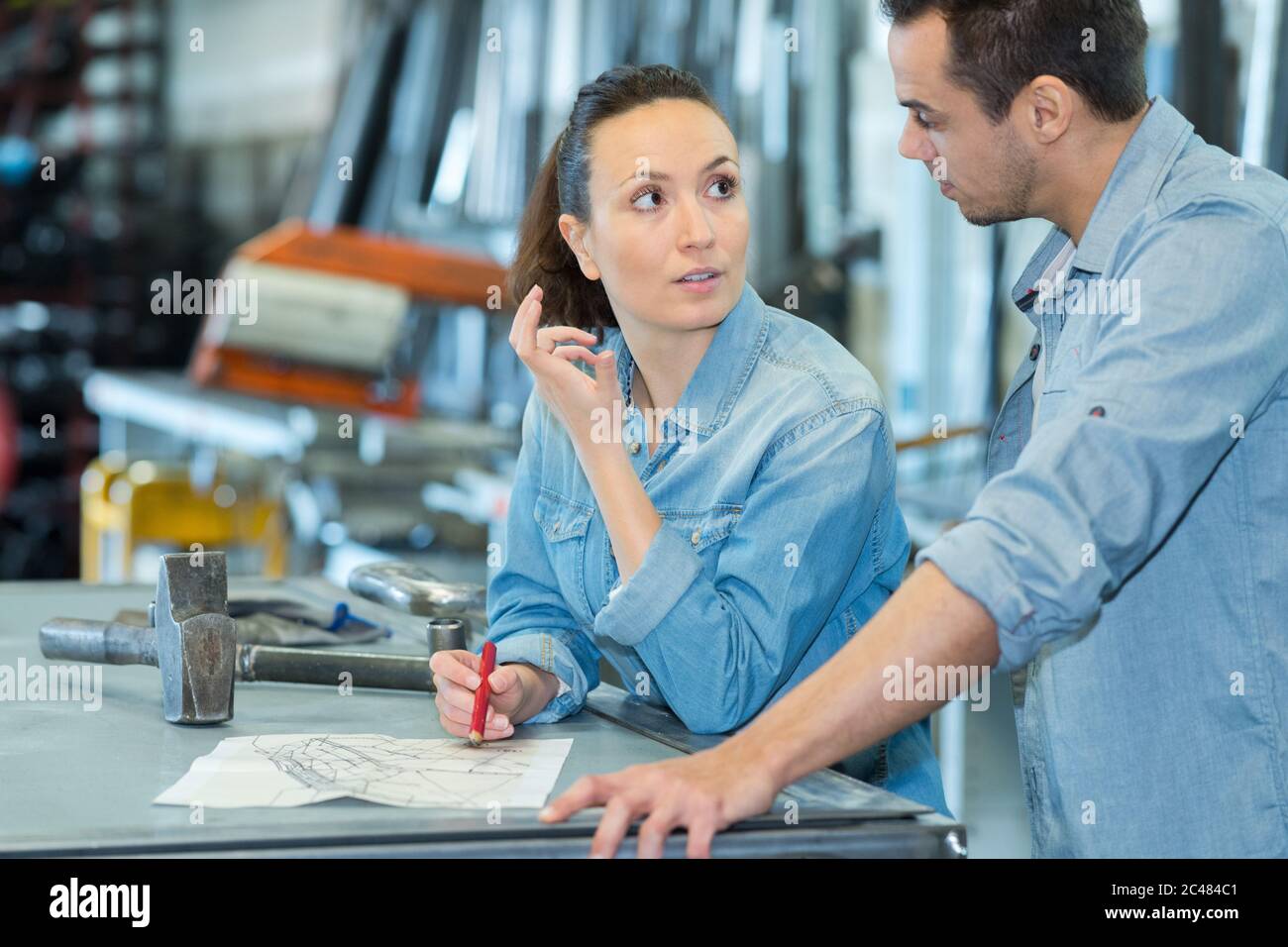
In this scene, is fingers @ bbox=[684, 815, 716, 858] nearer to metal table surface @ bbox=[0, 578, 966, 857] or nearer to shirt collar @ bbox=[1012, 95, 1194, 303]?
metal table surface @ bbox=[0, 578, 966, 857]

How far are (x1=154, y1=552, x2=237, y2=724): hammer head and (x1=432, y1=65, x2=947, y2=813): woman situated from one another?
22 centimetres

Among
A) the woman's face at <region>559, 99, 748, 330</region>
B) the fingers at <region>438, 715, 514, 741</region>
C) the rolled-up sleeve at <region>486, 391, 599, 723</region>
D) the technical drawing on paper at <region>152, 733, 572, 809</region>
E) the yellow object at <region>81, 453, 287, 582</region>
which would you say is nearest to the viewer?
the technical drawing on paper at <region>152, 733, 572, 809</region>

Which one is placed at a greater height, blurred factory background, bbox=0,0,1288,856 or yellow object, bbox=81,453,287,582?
blurred factory background, bbox=0,0,1288,856

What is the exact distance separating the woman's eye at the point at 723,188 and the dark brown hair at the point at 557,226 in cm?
12

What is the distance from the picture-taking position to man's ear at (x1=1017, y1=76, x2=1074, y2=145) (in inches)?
56.6

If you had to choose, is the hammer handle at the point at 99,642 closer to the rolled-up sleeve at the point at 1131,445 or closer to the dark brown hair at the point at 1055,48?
the rolled-up sleeve at the point at 1131,445

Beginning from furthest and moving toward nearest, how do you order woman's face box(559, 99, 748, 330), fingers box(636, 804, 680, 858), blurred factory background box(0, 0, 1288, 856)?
blurred factory background box(0, 0, 1288, 856)
woman's face box(559, 99, 748, 330)
fingers box(636, 804, 680, 858)

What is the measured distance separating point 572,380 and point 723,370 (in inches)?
8.0

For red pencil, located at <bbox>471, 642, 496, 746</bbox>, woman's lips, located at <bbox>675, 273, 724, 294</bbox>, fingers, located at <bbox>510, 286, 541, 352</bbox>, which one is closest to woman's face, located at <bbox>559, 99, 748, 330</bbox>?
woman's lips, located at <bbox>675, 273, 724, 294</bbox>

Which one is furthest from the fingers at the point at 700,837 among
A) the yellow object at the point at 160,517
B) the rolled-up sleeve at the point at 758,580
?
the yellow object at the point at 160,517

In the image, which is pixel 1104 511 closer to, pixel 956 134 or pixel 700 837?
pixel 700 837

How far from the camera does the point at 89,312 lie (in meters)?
7.98

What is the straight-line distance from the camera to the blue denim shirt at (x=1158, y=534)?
1.17 metres
